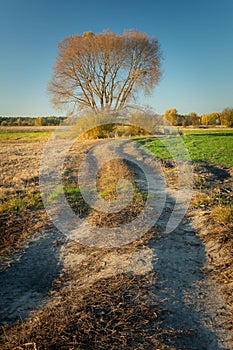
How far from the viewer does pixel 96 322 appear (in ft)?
9.99

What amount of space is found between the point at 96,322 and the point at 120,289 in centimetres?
74

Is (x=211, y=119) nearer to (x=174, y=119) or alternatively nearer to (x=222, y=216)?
(x=174, y=119)

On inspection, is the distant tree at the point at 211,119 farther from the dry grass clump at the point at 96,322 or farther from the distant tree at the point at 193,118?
the dry grass clump at the point at 96,322

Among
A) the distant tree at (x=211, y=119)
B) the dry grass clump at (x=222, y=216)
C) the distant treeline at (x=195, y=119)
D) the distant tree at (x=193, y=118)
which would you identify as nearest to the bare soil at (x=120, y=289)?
the dry grass clump at (x=222, y=216)

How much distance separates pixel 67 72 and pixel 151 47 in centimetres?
972

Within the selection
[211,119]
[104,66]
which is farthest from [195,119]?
[104,66]

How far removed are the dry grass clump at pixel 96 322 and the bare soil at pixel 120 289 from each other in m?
0.01

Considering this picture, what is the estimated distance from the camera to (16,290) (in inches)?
163

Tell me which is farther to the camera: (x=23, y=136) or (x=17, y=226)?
(x=23, y=136)

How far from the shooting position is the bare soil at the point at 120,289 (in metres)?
2.88

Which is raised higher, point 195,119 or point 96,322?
point 195,119

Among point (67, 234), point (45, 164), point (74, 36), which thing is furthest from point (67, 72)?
point (67, 234)

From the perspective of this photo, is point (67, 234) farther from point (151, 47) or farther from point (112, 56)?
point (151, 47)

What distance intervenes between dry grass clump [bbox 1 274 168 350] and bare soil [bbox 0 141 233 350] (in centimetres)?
1
